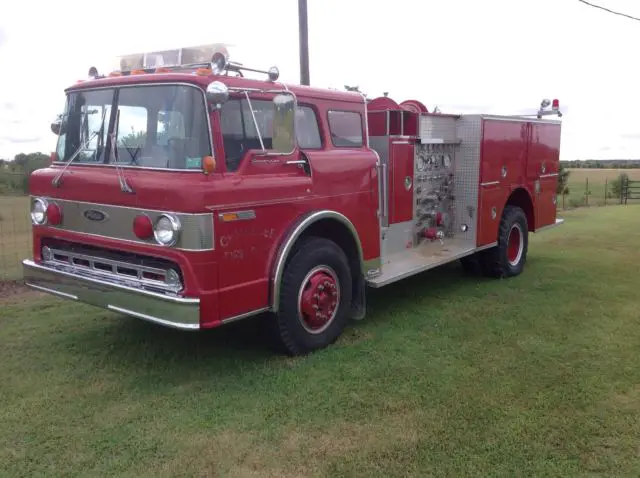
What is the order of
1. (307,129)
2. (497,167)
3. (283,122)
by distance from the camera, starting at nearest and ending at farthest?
(283,122) < (307,129) < (497,167)

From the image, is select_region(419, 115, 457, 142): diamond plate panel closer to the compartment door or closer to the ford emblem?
the compartment door

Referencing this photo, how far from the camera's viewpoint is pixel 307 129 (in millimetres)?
5379

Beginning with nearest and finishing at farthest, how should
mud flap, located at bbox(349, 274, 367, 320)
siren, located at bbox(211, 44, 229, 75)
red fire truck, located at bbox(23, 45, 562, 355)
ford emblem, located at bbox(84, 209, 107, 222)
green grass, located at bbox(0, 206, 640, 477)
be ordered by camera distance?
Result: 1. green grass, located at bbox(0, 206, 640, 477)
2. red fire truck, located at bbox(23, 45, 562, 355)
3. siren, located at bbox(211, 44, 229, 75)
4. ford emblem, located at bbox(84, 209, 107, 222)
5. mud flap, located at bbox(349, 274, 367, 320)

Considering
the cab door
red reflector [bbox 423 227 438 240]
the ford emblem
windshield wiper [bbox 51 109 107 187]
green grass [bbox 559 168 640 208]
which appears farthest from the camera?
green grass [bbox 559 168 640 208]

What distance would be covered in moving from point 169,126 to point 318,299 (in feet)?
6.36

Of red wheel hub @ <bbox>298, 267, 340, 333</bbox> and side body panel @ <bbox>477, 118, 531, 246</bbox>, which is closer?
red wheel hub @ <bbox>298, 267, 340, 333</bbox>

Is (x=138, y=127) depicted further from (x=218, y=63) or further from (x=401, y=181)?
(x=401, y=181)

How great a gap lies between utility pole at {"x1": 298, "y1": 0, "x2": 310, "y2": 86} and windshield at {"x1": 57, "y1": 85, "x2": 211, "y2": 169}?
5209 mm

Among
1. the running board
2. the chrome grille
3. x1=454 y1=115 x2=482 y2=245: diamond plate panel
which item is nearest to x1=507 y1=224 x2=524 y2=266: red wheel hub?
the running board

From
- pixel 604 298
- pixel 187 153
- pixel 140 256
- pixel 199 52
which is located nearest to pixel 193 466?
pixel 140 256

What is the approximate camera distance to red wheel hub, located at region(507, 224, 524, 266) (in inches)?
340

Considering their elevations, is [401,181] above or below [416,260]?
above

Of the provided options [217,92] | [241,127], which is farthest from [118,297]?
[217,92]

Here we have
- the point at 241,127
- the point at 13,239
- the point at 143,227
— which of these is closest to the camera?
the point at 143,227
